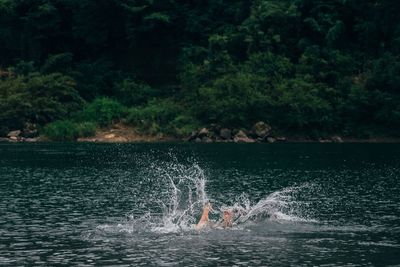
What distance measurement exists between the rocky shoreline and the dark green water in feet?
48.2

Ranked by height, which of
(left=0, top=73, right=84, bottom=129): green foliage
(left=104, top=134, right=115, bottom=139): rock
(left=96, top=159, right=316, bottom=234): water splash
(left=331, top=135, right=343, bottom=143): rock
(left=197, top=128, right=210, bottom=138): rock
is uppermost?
(left=0, top=73, right=84, bottom=129): green foliage

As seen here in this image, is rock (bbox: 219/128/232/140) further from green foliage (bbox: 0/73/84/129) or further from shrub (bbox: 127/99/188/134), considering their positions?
green foliage (bbox: 0/73/84/129)

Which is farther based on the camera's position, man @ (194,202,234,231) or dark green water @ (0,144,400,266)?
man @ (194,202,234,231)

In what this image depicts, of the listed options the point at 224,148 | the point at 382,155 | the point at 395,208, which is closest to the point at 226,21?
the point at 224,148

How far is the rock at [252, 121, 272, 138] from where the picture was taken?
4705 inches

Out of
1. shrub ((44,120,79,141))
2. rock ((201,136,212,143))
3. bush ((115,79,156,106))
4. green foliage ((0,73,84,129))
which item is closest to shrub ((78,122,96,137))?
shrub ((44,120,79,141))

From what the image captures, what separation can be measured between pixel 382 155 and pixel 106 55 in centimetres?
6158

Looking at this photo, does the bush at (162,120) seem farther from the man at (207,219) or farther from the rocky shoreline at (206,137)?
the man at (207,219)

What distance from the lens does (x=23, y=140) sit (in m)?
124

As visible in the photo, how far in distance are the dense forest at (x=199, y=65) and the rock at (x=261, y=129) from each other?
3.79 feet

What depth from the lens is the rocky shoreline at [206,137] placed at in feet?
393

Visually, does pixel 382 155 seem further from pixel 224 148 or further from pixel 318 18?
pixel 318 18

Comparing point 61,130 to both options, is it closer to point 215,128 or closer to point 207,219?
point 215,128

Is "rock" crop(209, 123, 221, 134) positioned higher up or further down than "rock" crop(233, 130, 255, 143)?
higher up
